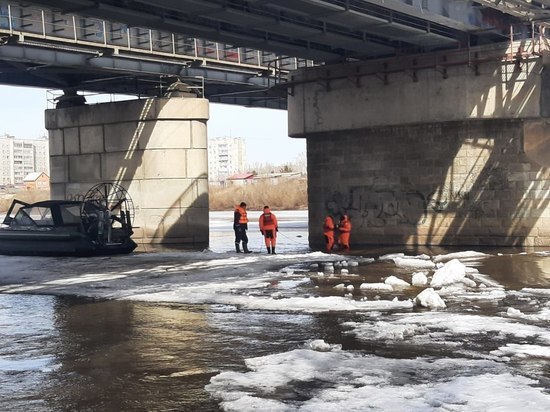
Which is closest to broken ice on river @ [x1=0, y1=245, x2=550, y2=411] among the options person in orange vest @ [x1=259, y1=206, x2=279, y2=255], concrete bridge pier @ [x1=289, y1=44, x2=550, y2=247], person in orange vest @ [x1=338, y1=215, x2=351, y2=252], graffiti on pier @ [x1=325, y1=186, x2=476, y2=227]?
person in orange vest @ [x1=259, y1=206, x2=279, y2=255]

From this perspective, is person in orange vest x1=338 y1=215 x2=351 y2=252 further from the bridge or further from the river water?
the river water

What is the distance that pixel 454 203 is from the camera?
2489cm

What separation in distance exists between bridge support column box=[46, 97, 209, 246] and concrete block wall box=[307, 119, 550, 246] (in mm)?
4879

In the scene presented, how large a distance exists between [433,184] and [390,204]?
1716 mm

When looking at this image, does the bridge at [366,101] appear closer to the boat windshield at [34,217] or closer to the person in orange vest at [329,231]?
the person in orange vest at [329,231]

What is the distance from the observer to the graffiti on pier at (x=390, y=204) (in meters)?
25.1

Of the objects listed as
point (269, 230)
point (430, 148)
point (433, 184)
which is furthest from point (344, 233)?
point (430, 148)

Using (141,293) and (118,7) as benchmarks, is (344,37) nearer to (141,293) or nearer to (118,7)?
(118,7)

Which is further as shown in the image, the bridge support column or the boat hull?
the bridge support column

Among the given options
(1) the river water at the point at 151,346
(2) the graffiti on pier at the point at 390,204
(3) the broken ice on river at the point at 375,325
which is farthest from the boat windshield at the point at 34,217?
(2) the graffiti on pier at the point at 390,204

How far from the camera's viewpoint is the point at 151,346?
30.6 ft

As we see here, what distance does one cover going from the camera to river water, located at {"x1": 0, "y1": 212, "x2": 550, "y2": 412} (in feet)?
23.3

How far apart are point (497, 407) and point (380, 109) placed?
65.7 ft

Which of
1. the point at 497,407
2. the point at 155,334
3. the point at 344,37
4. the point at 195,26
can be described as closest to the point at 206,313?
the point at 155,334
